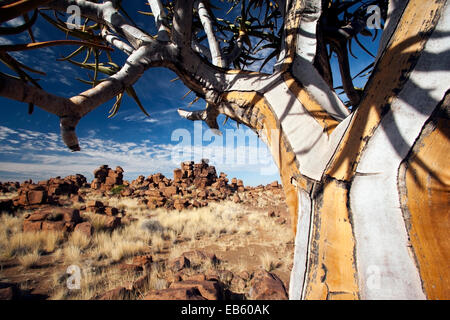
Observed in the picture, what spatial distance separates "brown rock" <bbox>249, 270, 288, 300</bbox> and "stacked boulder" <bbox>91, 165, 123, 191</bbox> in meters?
18.3

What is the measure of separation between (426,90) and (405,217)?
20.4 inches

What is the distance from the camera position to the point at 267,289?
7.36ft

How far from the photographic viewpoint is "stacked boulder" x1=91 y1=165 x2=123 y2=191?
17359mm

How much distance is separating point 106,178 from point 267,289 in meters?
20.5

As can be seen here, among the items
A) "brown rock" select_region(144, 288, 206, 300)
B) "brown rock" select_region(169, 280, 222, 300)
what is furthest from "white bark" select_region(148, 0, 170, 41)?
"brown rock" select_region(169, 280, 222, 300)

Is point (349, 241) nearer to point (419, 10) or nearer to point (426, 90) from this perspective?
point (426, 90)

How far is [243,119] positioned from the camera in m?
1.75

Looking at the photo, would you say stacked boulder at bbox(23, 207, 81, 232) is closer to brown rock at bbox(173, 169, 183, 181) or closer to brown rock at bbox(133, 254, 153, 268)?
brown rock at bbox(133, 254, 153, 268)

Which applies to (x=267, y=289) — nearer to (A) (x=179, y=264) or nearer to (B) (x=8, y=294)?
(A) (x=179, y=264)

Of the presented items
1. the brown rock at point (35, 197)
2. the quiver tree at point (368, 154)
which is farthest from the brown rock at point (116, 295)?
the brown rock at point (35, 197)

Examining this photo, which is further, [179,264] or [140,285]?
[179,264]

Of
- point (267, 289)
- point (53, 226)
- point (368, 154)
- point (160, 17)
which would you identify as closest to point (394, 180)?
point (368, 154)
